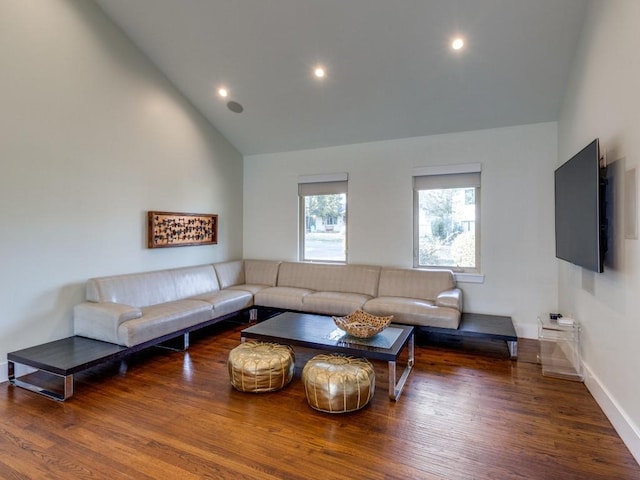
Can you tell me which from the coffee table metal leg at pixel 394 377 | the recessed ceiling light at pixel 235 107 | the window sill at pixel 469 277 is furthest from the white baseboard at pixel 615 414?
the recessed ceiling light at pixel 235 107

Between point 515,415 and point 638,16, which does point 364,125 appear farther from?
point 515,415

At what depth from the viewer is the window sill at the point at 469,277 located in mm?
4633

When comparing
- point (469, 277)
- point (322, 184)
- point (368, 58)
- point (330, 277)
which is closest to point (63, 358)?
point (330, 277)

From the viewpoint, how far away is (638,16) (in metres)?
2.09

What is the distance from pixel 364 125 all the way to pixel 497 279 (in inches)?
105

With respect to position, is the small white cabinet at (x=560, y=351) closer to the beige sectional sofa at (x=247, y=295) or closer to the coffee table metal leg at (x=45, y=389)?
the beige sectional sofa at (x=247, y=295)

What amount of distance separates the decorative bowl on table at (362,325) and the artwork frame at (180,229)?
2.67 metres

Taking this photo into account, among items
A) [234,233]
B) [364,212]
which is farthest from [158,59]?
[364,212]

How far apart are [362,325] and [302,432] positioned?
1.10 m

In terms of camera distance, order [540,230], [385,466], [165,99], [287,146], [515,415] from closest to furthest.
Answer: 1. [385,466]
2. [515,415]
3. [540,230]
4. [165,99]
5. [287,146]

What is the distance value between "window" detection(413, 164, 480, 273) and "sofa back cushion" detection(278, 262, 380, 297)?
69 centimetres

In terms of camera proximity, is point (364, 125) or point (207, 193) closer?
point (364, 125)

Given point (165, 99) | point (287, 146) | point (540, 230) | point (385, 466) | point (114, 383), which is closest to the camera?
point (385, 466)

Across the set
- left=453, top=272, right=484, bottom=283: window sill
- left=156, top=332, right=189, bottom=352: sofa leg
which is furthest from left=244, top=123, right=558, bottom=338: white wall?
left=156, top=332, right=189, bottom=352: sofa leg
